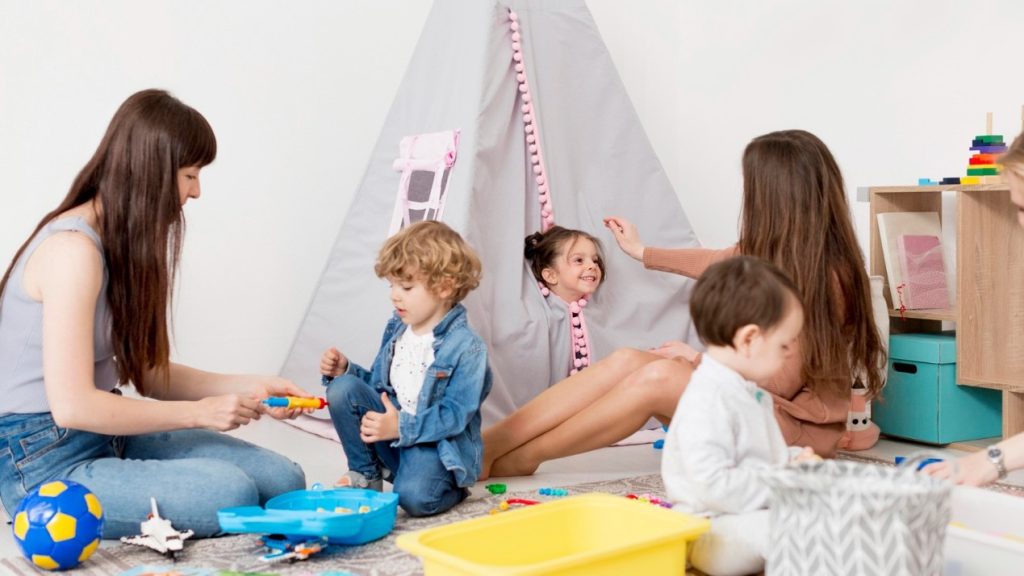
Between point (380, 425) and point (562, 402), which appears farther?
point (562, 402)

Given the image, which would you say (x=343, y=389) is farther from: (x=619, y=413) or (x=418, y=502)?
(x=619, y=413)

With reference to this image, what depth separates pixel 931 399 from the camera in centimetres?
270

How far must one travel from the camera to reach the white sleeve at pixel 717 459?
5.14 feet

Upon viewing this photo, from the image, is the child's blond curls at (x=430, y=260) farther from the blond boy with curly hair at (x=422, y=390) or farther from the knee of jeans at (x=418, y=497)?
the knee of jeans at (x=418, y=497)

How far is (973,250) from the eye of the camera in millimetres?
2617

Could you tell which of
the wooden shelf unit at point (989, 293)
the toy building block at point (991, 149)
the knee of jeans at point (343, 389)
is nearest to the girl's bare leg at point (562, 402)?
the knee of jeans at point (343, 389)

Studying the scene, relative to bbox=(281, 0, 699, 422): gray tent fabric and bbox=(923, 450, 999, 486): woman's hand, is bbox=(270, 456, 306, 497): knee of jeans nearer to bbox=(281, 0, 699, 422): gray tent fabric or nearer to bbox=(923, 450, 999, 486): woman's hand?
bbox=(281, 0, 699, 422): gray tent fabric

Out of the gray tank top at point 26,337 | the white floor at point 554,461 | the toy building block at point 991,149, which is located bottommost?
the white floor at point 554,461

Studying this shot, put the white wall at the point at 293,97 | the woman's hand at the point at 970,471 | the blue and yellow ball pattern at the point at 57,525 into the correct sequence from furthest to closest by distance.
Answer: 1. the white wall at the point at 293,97
2. the blue and yellow ball pattern at the point at 57,525
3. the woman's hand at the point at 970,471

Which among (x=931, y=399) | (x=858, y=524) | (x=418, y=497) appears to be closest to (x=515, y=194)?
(x=418, y=497)

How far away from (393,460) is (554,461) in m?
0.51

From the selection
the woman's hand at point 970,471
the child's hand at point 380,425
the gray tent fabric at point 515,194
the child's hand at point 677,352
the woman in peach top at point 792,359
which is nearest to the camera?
the woman's hand at point 970,471

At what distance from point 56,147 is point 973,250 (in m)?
2.37

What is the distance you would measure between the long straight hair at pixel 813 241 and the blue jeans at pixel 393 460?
0.71 metres
